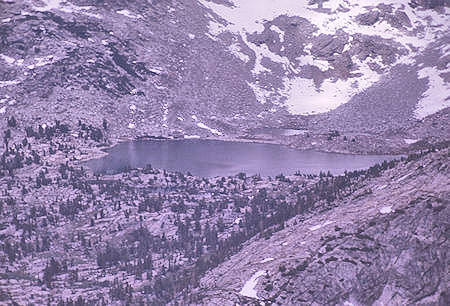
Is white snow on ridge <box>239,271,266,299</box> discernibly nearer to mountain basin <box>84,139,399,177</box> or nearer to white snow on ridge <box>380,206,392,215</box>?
white snow on ridge <box>380,206,392,215</box>

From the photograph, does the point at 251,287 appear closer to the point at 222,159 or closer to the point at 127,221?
the point at 127,221

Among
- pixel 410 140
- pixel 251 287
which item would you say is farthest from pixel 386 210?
pixel 410 140

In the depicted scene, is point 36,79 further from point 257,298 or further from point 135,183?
point 257,298

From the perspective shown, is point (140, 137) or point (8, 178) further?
point (140, 137)

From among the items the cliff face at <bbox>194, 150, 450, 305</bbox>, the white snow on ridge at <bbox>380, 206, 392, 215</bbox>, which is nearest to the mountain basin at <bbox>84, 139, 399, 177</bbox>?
the cliff face at <bbox>194, 150, 450, 305</bbox>

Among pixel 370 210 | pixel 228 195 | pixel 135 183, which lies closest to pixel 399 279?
pixel 370 210

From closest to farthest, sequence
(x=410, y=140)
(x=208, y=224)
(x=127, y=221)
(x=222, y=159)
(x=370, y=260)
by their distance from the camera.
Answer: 1. (x=370, y=260)
2. (x=208, y=224)
3. (x=127, y=221)
4. (x=222, y=159)
5. (x=410, y=140)
